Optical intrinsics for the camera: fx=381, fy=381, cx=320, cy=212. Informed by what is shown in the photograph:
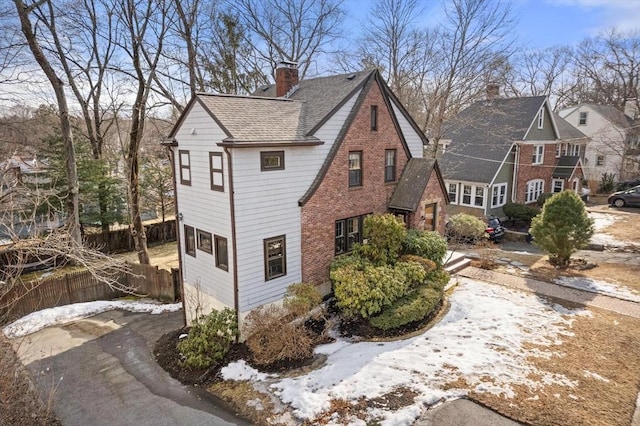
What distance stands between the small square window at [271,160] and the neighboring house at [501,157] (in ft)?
62.4

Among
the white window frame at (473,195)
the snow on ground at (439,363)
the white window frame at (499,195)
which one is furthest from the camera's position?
the white window frame at (499,195)

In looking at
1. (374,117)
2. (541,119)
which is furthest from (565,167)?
(374,117)

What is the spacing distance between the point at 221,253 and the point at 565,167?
98.9ft

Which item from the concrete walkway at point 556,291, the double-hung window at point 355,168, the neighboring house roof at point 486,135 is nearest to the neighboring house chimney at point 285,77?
the double-hung window at point 355,168

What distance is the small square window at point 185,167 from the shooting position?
→ 12884 millimetres

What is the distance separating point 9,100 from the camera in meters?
16.7

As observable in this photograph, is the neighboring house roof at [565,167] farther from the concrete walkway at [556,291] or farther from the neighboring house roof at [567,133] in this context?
the concrete walkway at [556,291]

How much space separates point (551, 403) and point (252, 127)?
396 inches

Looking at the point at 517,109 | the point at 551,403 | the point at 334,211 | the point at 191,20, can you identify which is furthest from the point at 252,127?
the point at 517,109

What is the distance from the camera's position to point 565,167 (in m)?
30.9

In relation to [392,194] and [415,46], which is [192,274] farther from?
[415,46]

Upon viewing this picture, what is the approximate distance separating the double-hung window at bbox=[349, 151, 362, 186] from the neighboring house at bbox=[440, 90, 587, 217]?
15315mm

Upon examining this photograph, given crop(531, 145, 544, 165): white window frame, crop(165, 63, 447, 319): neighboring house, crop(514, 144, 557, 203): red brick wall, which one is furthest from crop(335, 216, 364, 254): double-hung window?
crop(531, 145, 544, 165): white window frame

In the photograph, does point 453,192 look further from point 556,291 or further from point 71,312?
point 71,312
